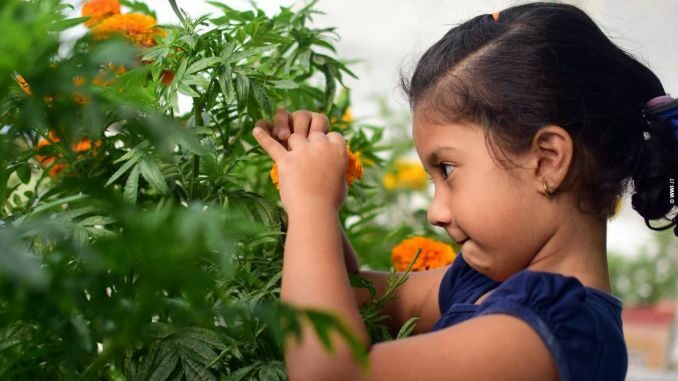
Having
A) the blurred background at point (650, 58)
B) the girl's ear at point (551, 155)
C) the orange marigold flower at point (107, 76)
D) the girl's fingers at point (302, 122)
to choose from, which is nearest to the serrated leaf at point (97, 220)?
the orange marigold flower at point (107, 76)

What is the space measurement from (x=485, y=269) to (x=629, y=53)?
0.36 metres

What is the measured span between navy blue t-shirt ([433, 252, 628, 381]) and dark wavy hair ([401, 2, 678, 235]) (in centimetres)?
14

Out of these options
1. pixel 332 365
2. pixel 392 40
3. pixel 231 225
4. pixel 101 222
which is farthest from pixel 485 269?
pixel 392 40

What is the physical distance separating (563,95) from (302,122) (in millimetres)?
306

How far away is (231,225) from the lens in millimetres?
547

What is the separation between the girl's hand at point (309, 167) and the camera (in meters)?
0.98

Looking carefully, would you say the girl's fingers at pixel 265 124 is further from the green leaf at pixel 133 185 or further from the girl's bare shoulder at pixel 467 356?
the girl's bare shoulder at pixel 467 356

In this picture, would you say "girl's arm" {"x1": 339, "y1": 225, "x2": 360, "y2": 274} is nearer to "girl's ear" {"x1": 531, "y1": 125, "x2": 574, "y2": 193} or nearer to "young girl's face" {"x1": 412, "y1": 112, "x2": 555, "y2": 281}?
"young girl's face" {"x1": 412, "y1": 112, "x2": 555, "y2": 281}

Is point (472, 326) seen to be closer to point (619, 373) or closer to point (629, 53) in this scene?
point (619, 373)

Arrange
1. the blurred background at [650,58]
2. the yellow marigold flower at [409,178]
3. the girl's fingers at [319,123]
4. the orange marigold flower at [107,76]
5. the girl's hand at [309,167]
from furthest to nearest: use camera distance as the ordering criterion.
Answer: the blurred background at [650,58] → the yellow marigold flower at [409,178] → the girl's fingers at [319,123] → the girl's hand at [309,167] → the orange marigold flower at [107,76]

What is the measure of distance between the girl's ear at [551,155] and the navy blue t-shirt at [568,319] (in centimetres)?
12

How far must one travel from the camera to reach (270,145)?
3.42 ft

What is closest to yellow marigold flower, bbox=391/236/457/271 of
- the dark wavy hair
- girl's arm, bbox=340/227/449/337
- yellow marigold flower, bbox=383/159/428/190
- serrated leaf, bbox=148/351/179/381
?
girl's arm, bbox=340/227/449/337

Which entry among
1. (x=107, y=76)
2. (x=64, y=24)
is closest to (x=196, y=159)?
(x=64, y=24)
